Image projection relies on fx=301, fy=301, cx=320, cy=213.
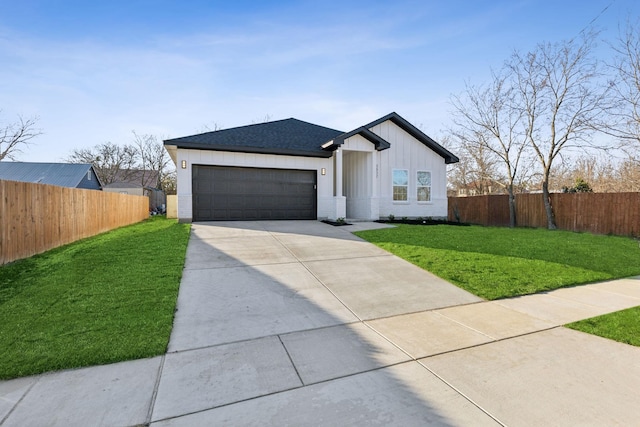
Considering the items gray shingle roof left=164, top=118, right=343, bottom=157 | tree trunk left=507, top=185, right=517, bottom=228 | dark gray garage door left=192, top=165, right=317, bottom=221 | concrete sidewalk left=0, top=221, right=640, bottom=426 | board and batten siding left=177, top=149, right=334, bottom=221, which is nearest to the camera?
concrete sidewalk left=0, top=221, right=640, bottom=426

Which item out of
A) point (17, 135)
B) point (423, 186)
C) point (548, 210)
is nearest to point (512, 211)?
point (548, 210)

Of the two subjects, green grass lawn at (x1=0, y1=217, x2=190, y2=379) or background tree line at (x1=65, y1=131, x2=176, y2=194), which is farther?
background tree line at (x1=65, y1=131, x2=176, y2=194)

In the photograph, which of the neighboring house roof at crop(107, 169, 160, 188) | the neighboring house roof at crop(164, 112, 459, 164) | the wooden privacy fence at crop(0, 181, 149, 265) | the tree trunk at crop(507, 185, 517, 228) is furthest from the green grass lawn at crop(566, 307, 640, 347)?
the neighboring house roof at crop(107, 169, 160, 188)

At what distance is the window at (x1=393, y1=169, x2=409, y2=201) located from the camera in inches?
528

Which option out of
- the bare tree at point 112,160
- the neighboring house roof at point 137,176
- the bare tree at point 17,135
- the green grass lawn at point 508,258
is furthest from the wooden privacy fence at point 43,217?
the bare tree at point 112,160

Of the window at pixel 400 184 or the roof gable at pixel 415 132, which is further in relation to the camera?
the window at pixel 400 184

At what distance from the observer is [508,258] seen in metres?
6.61

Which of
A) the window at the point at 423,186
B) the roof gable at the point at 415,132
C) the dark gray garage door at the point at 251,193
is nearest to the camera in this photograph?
the dark gray garage door at the point at 251,193

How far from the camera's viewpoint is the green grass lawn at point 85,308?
2797 millimetres

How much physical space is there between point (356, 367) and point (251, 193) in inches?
385

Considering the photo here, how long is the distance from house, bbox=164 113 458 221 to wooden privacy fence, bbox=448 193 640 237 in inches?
195

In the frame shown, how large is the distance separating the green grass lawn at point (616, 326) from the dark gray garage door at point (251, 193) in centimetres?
969

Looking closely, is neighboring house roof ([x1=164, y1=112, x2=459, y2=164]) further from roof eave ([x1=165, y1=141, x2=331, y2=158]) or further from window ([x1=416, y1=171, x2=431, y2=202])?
window ([x1=416, y1=171, x2=431, y2=202])

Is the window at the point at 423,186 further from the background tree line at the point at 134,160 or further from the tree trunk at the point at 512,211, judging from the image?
the background tree line at the point at 134,160
